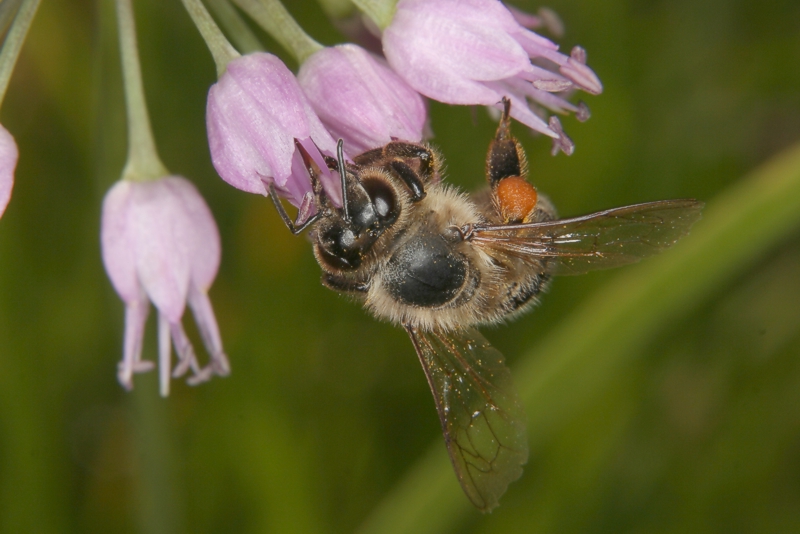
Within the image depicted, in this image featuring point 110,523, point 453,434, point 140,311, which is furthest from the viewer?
point 110,523

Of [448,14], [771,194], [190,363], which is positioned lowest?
[190,363]

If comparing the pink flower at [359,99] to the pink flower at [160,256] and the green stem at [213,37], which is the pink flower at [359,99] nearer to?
the green stem at [213,37]

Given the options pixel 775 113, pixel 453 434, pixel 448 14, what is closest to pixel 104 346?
pixel 453 434

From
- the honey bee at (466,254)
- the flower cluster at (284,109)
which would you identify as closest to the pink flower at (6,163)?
the flower cluster at (284,109)

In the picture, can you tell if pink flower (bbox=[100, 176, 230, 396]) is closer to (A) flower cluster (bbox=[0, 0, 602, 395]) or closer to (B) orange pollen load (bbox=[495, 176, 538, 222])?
(A) flower cluster (bbox=[0, 0, 602, 395])

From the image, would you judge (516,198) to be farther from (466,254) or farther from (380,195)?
(380,195)

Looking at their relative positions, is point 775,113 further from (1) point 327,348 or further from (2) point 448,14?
(2) point 448,14
